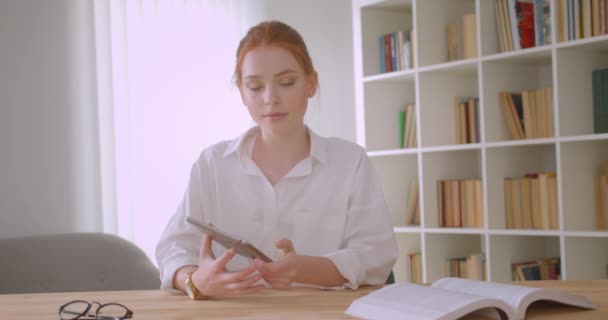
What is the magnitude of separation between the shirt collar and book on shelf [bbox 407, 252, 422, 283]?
2171mm

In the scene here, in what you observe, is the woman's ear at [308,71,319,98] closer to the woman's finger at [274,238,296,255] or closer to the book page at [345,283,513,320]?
the woman's finger at [274,238,296,255]

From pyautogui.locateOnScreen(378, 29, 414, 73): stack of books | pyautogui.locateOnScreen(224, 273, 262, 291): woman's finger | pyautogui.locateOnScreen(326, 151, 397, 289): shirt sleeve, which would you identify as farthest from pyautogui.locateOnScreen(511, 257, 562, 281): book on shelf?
pyautogui.locateOnScreen(224, 273, 262, 291): woman's finger

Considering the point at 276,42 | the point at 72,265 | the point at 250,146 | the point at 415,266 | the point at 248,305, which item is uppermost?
the point at 276,42

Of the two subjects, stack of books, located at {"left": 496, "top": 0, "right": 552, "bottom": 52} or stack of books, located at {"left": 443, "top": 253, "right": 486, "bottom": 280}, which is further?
stack of books, located at {"left": 443, "top": 253, "right": 486, "bottom": 280}

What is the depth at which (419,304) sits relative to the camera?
133 centimetres

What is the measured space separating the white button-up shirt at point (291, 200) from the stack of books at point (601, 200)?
5.52 ft

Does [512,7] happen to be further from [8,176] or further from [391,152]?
[8,176]

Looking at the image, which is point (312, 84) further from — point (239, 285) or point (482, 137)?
point (482, 137)

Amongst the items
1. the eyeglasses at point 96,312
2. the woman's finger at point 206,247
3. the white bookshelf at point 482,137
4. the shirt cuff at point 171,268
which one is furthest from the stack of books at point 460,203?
the eyeglasses at point 96,312

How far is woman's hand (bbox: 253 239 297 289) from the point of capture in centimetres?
164

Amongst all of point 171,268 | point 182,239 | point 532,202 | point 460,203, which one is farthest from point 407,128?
point 171,268

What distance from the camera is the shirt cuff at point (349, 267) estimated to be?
72.4 inches

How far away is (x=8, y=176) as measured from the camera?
3490 mm

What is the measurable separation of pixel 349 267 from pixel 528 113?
2069mm
